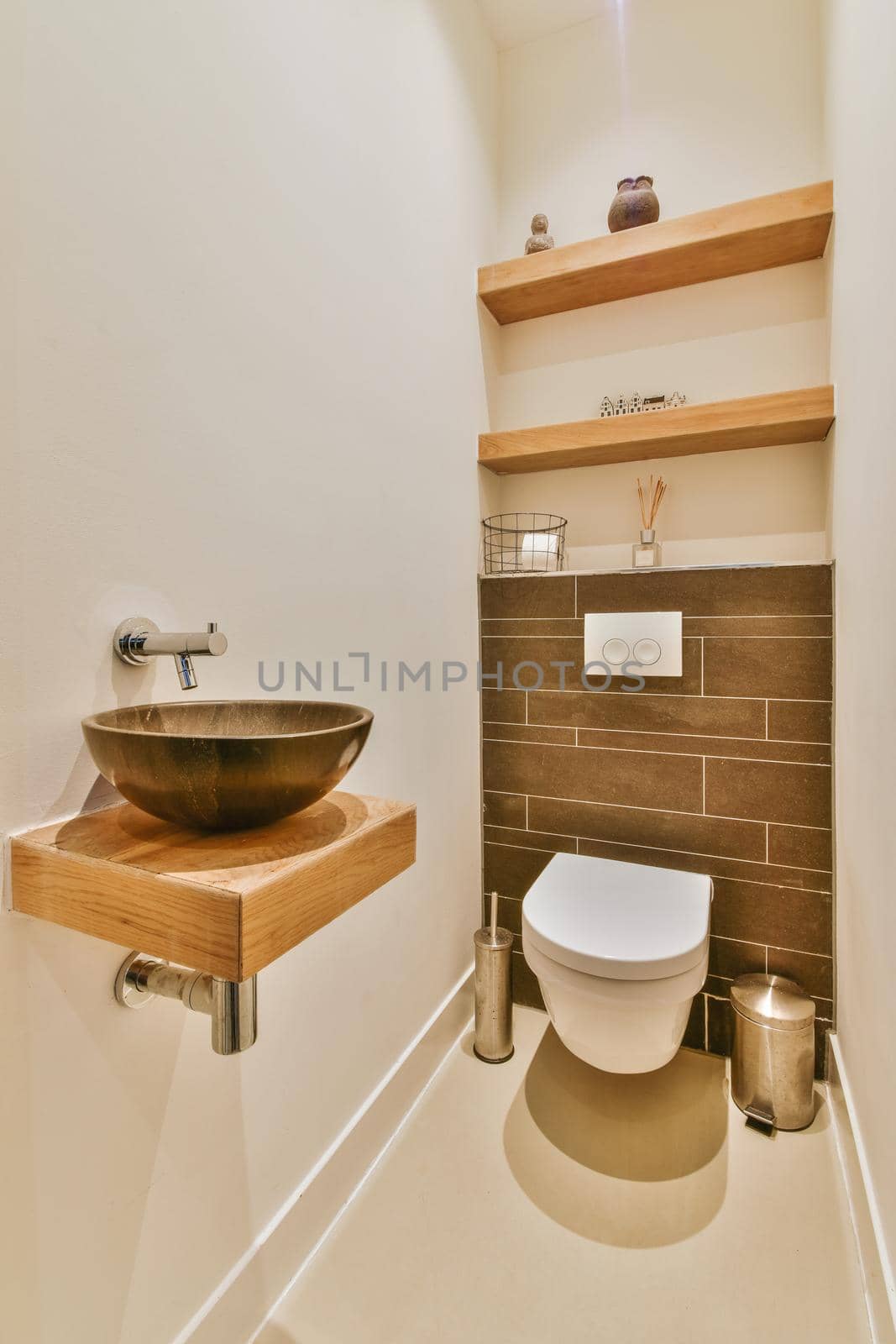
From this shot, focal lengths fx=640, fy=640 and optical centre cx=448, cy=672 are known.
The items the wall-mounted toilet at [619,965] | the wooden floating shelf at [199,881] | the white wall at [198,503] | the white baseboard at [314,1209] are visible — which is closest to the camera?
the wooden floating shelf at [199,881]

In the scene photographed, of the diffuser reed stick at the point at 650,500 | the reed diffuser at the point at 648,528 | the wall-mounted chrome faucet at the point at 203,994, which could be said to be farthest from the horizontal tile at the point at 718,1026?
the wall-mounted chrome faucet at the point at 203,994

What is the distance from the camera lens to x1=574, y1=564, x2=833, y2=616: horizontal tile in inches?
65.3

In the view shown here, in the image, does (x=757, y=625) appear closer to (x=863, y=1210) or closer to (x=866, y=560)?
(x=866, y=560)

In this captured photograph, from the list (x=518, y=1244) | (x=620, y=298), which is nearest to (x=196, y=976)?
(x=518, y=1244)

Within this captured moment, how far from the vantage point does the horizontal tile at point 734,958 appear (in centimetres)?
172

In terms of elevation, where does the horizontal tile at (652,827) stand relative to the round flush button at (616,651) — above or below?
below

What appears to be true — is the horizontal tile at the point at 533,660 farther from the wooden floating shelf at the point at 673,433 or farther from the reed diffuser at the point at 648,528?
the wooden floating shelf at the point at 673,433

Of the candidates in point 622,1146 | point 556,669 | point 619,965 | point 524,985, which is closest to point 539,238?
point 556,669

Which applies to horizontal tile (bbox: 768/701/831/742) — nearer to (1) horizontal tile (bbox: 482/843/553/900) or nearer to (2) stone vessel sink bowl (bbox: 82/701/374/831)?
(1) horizontal tile (bbox: 482/843/553/900)

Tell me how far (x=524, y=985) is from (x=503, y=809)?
0.55m

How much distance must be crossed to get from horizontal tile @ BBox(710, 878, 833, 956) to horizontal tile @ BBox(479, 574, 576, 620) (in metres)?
0.89

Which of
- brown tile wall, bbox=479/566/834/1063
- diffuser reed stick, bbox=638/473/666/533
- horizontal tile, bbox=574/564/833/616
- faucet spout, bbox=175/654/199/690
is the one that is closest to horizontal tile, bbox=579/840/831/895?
brown tile wall, bbox=479/566/834/1063

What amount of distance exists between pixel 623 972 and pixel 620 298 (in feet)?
6.35

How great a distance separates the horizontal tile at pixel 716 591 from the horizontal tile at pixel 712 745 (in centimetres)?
35
